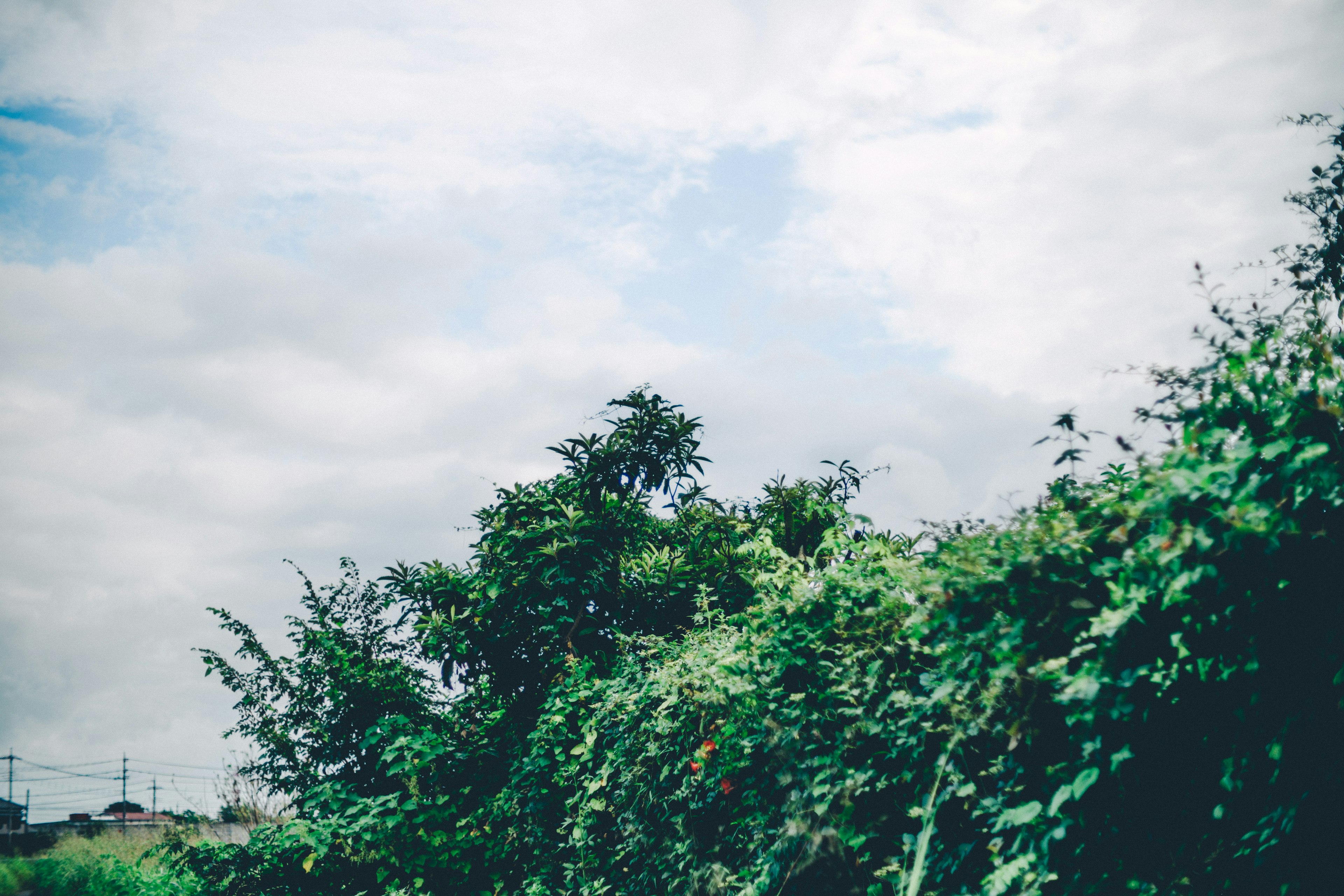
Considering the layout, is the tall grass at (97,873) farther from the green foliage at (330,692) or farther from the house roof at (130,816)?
the house roof at (130,816)

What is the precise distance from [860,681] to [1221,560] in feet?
6.54

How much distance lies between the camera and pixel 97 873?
17953mm

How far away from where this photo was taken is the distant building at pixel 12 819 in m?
33.8

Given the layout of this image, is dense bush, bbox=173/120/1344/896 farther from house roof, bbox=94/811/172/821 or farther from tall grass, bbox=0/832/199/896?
house roof, bbox=94/811/172/821

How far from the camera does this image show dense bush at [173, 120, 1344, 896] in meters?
2.76

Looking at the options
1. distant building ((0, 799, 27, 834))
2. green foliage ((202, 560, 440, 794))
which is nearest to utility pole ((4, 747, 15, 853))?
distant building ((0, 799, 27, 834))

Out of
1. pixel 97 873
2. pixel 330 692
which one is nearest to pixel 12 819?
pixel 97 873

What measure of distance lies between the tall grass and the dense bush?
18.9 ft

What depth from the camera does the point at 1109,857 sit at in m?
3.19

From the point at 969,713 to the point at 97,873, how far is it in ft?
70.6

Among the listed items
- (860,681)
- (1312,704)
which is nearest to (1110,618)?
(1312,704)

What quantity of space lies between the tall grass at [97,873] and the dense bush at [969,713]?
5.77 metres

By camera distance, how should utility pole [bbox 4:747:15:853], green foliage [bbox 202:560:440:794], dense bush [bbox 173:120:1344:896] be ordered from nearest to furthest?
dense bush [bbox 173:120:1344:896] → green foliage [bbox 202:560:440:794] → utility pole [bbox 4:747:15:853]

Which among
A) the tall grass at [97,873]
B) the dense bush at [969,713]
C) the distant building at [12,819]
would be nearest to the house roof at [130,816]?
the distant building at [12,819]
